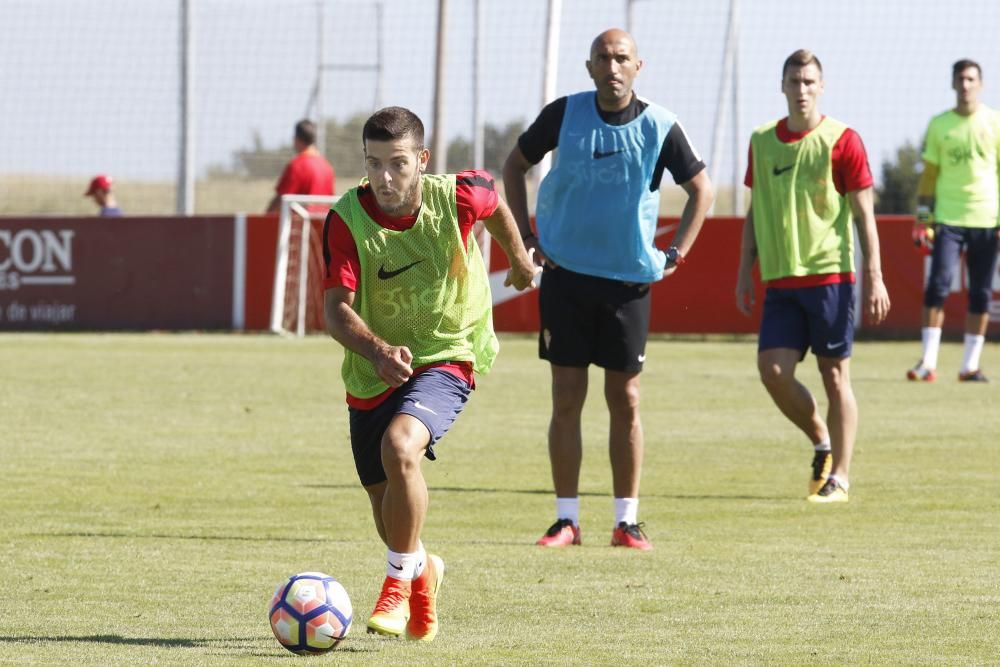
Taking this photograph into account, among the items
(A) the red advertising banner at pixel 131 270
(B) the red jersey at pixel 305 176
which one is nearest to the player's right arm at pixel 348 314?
(B) the red jersey at pixel 305 176

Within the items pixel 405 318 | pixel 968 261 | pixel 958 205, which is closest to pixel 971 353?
pixel 968 261

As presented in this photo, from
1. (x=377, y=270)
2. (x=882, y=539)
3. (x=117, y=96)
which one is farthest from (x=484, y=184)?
(x=117, y=96)

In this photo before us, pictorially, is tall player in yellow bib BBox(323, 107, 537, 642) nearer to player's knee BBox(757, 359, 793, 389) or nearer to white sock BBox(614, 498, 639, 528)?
white sock BBox(614, 498, 639, 528)

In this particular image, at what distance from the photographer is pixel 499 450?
460 inches

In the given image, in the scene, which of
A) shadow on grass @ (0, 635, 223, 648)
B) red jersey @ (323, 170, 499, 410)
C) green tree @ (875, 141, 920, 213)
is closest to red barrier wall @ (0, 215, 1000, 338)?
green tree @ (875, 141, 920, 213)

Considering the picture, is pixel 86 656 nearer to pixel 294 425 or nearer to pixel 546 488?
pixel 546 488

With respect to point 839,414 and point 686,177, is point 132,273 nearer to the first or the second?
point 839,414

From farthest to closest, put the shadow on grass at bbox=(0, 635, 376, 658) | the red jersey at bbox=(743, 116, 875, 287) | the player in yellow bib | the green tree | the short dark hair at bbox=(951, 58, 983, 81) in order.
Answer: the green tree
the player in yellow bib
the short dark hair at bbox=(951, 58, 983, 81)
the red jersey at bbox=(743, 116, 875, 287)
the shadow on grass at bbox=(0, 635, 376, 658)

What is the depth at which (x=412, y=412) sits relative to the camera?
607cm

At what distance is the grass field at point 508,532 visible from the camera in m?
5.98

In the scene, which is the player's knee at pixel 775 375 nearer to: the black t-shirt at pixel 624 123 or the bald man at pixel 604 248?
the bald man at pixel 604 248

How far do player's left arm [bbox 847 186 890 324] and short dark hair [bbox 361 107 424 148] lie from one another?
387 cm

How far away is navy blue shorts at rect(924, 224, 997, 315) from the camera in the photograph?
Answer: 15.9 metres

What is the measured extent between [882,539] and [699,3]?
18163 millimetres
